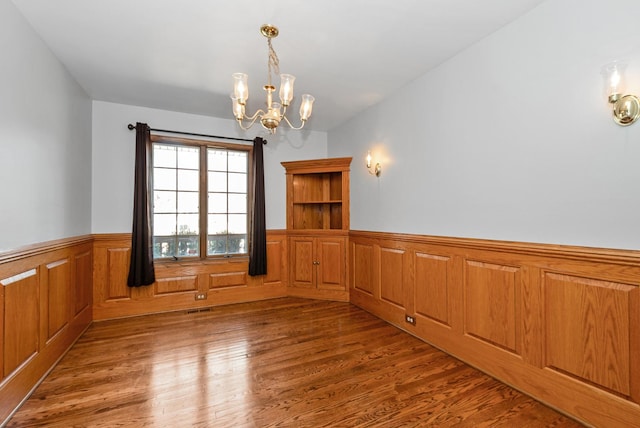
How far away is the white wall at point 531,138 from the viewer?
1717 millimetres

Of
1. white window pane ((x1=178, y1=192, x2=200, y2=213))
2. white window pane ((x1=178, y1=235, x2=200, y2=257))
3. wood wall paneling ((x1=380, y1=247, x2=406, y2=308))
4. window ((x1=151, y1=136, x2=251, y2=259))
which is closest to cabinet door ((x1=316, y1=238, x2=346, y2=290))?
wood wall paneling ((x1=380, y1=247, x2=406, y2=308))

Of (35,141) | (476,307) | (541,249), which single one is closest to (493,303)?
(476,307)

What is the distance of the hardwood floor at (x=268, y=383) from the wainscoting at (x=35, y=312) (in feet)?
0.46

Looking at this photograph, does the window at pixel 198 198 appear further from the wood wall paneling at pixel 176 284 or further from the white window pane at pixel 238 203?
the wood wall paneling at pixel 176 284

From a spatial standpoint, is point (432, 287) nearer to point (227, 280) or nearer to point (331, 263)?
point (331, 263)

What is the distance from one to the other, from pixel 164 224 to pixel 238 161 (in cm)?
142

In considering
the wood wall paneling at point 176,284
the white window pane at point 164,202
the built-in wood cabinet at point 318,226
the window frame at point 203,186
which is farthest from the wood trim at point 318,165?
the wood wall paneling at point 176,284

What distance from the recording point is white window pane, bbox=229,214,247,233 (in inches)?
178

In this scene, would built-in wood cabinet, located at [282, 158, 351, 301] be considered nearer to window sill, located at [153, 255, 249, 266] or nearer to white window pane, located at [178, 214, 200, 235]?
window sill, located at [153, 255, 249, 266]

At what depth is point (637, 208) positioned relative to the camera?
1.63m

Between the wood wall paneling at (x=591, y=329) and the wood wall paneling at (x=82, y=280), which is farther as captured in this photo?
the wood wall paneling at (x=82, y=280)

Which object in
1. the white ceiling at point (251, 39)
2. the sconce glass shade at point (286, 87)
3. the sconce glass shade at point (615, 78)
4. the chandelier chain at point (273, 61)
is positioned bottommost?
the sconce glass shade at point (615, 78)

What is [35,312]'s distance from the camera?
7.38 feet

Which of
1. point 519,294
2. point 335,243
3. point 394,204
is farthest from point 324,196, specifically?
point 519,294
